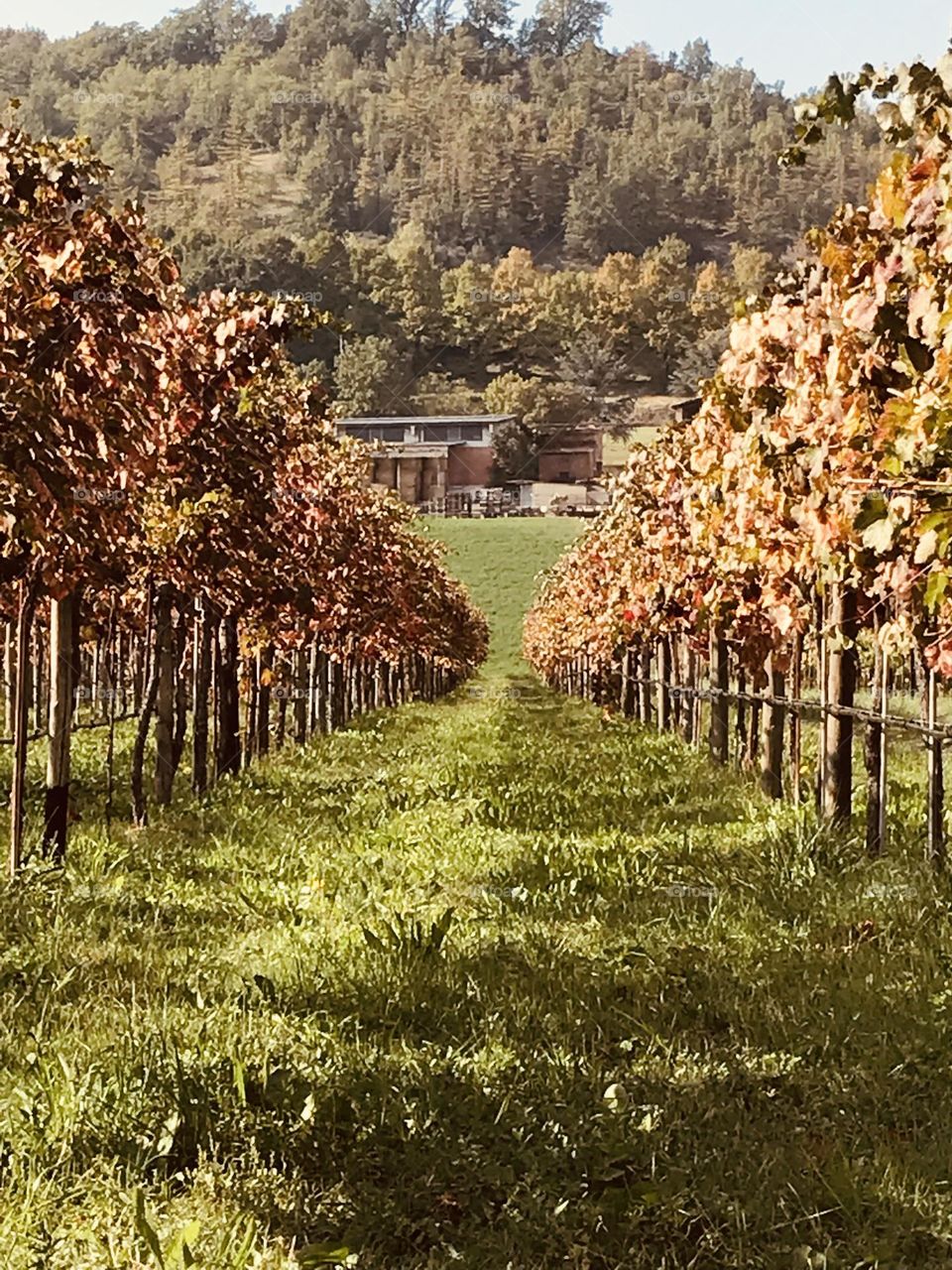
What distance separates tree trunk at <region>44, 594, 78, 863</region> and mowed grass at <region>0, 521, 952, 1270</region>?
514mm

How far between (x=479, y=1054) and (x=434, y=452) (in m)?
97.1

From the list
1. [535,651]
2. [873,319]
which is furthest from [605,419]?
[873,319]

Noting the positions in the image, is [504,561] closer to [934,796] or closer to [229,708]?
[229,708]

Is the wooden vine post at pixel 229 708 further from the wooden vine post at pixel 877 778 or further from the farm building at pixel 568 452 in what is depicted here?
the farm building at pixel 568 452

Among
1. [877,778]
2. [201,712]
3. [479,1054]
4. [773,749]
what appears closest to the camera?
[479,1054]

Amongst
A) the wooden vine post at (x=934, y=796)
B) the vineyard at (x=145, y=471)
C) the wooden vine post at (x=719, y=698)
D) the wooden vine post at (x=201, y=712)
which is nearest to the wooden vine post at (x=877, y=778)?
the wooden vine post at (x=934, y=796)

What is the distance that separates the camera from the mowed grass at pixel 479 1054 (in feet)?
11.3

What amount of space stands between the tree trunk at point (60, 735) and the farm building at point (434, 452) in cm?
8891

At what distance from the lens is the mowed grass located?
136 inches

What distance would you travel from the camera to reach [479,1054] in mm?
4594

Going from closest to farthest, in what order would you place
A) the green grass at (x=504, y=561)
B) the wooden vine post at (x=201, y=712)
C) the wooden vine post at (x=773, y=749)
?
the wooden vine post at (x=773, y=749), the wooden vine post at (x=201, y=712), the green grass at (x=504, y=561)

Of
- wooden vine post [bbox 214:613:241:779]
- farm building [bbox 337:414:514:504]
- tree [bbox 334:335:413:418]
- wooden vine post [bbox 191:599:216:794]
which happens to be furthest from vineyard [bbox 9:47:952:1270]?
tree [bbox 334:335:413:418]

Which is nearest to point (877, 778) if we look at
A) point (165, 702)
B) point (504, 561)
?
point (165, 702)

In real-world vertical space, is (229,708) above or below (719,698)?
below
